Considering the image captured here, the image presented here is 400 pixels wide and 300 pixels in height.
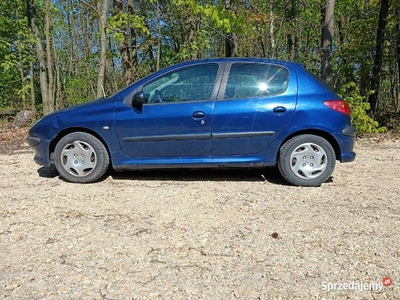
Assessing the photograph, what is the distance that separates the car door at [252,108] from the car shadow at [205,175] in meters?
0.54

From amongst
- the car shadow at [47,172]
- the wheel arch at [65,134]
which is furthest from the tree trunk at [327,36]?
the car shadow at [47,172]

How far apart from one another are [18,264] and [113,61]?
1504 centimetres

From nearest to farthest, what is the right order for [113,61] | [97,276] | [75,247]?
[97,276] → [75,247] → [113,61]

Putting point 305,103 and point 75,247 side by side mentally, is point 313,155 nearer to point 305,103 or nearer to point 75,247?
point 305,103

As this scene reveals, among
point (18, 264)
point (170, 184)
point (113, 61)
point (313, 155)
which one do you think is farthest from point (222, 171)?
point (113, 61)

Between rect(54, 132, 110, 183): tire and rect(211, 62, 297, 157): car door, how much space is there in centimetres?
152

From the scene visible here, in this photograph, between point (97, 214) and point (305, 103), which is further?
point (305, 103)

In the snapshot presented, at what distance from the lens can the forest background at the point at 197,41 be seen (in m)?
8.61

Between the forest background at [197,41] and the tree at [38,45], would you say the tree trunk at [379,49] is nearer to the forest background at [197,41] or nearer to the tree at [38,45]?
the forest background at [197,41]

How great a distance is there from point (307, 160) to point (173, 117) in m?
1.80

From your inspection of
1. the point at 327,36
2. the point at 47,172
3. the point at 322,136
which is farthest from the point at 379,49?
the point at 47,172

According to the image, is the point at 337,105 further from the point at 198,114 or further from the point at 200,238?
the point at 200,238

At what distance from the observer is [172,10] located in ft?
39.1

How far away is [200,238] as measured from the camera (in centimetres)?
283
